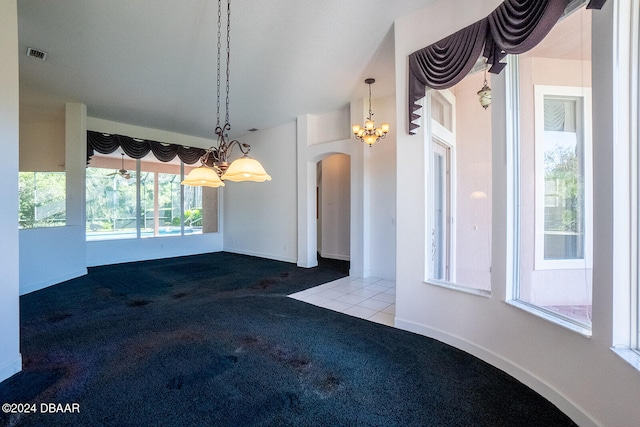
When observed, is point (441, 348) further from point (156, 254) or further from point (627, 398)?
point (156, 254)

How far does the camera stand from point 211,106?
571 cm

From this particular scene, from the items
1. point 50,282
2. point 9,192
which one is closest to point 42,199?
point 50,282

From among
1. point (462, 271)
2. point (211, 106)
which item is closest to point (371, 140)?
point (462, 271)

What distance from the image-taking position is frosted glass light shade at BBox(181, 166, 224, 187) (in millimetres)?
2496

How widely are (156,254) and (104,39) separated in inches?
209

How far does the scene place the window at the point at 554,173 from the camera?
2.03m

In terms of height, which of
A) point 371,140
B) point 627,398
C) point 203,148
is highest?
point 203,148

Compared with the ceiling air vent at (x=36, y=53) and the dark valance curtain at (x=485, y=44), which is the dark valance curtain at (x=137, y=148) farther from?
the dark valance curtain at (x=485, y=44)

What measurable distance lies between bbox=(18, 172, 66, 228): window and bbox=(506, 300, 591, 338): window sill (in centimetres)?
805

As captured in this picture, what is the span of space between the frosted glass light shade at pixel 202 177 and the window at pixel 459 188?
2.18 m

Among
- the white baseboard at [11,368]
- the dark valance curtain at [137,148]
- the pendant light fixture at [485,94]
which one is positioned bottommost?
the white baseboard at [11,368]

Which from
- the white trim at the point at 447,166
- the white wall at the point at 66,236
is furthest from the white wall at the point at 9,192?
the white trim at the point at 447,166

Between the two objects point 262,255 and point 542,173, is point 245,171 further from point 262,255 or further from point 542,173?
point 262,255

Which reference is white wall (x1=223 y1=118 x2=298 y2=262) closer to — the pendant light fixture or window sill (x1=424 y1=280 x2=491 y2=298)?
window sill (x1=424 y1=280 x2=491 y2=298)
